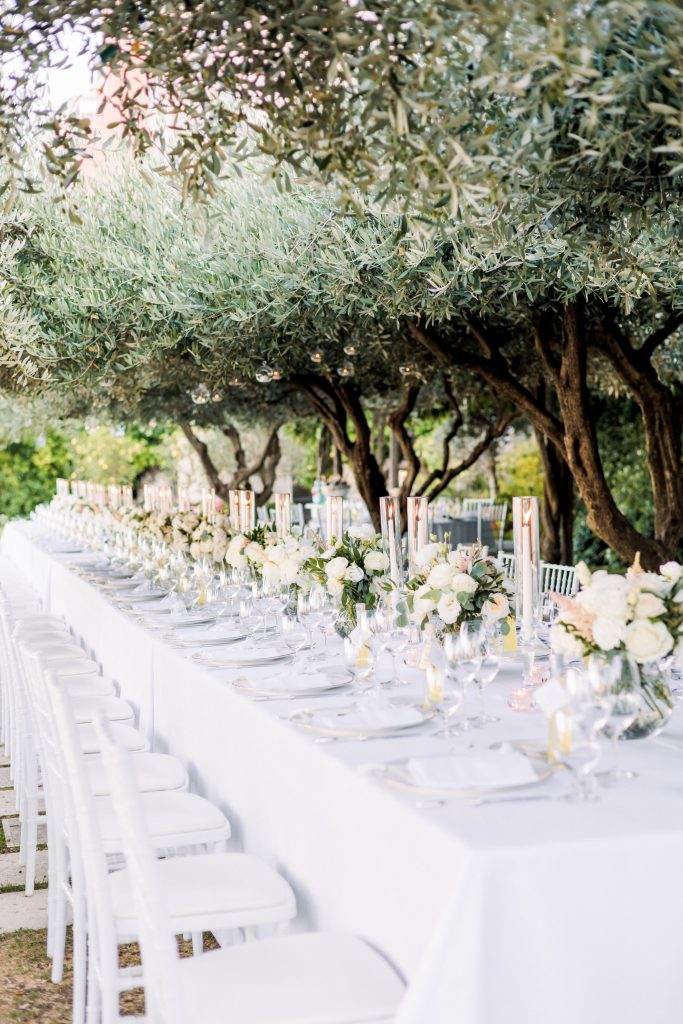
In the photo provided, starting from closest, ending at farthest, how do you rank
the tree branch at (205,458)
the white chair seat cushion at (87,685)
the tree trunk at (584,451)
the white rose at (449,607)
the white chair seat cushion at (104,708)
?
1. the white rose at (449,607)
2. the white chair seat cushion at (104,708)
3. the white chair seat cushion at (87,685)
4. the tree trunk at (584,451)
5. the tree branch at (205,458)

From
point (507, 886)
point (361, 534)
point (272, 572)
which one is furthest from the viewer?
point (272, 572)

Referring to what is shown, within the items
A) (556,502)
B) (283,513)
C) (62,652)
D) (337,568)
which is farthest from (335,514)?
(556,502)

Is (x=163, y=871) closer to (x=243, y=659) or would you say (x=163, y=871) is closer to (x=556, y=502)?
(x=243, y=659)

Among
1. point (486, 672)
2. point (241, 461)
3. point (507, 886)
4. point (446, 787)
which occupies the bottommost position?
point (507, 886)

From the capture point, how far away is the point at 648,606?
2.93 metres

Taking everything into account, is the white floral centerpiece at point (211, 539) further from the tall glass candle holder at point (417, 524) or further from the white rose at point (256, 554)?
the tall glass candle holder at point (417, 524)

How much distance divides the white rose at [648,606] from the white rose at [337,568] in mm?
1789

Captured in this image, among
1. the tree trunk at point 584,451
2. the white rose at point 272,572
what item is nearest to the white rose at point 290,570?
the white rose at point 272,572

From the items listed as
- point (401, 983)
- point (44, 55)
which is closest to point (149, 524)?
point (44, 55)

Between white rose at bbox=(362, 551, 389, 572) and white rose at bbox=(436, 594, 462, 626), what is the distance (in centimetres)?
61

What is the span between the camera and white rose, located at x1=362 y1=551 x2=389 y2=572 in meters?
4.57

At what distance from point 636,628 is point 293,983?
1182 millimetres

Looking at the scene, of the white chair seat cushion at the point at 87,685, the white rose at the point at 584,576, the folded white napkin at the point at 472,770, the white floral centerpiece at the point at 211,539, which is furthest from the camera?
the white floral centerpiece at the point at 211,539

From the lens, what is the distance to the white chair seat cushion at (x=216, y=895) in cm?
285
